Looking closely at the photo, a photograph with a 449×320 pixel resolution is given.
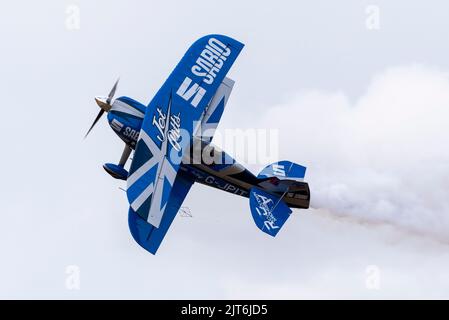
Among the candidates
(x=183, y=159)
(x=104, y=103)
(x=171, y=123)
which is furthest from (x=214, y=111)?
(x=104, y=103)

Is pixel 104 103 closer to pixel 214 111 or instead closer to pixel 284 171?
pixel 214 111

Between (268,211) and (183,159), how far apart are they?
8.57ft

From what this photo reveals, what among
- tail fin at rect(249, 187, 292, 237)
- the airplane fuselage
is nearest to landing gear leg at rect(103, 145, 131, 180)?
the airplane fuselage

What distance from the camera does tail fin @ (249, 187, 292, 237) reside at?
79.8 feet

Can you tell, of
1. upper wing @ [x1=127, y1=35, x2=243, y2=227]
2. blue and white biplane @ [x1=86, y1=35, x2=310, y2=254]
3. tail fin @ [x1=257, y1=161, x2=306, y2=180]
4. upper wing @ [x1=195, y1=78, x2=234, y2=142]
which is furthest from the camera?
upper wing @ [x1=195, y1=78, x2=234, y2=142]

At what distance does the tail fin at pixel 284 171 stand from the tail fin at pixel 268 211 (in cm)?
52

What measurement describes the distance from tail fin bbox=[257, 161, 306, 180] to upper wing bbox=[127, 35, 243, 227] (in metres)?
2.31

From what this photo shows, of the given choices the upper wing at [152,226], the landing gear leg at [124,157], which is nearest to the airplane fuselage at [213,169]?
the landing gear leg at [124,157]

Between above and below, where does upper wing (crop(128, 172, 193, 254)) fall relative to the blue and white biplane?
below

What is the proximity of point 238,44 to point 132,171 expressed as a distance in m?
5.46

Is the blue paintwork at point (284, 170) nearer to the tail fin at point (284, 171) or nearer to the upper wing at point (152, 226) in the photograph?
the tail fin at point (284, 171)

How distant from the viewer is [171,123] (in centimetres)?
2430

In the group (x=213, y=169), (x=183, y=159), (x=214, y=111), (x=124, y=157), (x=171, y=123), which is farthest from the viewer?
(x=214, y=111)

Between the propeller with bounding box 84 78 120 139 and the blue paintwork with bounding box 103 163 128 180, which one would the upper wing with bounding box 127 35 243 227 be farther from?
the blue paintwork with bounding box 103 163 128 180
